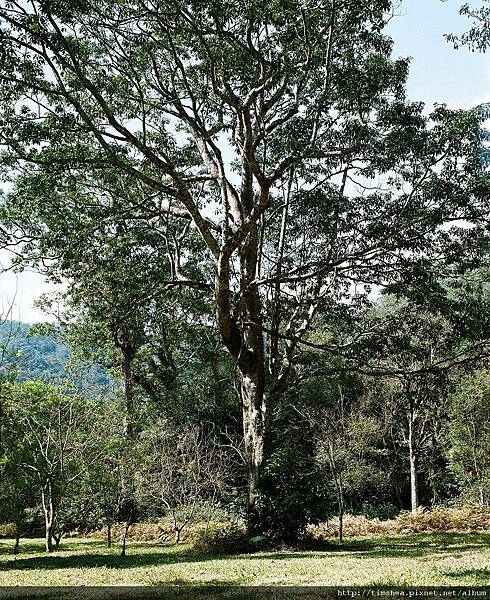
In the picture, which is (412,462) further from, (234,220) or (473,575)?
(473,575)

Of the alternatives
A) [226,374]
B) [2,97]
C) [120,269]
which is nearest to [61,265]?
[120,269]

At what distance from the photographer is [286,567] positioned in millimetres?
7625

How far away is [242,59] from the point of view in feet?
34.3

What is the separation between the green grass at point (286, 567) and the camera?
20.3ft

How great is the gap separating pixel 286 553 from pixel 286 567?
2407mm

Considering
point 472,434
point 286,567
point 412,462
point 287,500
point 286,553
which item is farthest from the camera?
point 412,462

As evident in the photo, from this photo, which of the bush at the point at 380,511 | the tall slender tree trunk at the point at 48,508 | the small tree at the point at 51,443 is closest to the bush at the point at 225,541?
the small tree at the point at 51,443

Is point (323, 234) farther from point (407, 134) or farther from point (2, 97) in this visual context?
point (2, 97)

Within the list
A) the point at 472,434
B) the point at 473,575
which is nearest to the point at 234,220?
the point at 473,575

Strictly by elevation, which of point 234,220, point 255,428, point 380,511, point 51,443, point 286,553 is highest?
point 234,220

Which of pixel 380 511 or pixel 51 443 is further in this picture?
pixel 380 511

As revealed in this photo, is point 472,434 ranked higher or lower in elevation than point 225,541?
higher

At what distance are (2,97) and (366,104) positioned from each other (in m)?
5.89

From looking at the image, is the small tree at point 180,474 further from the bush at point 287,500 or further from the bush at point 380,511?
the bush at point 380,511
